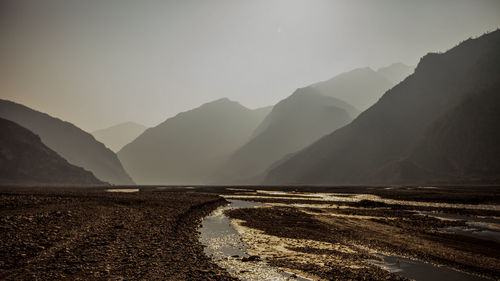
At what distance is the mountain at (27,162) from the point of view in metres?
134

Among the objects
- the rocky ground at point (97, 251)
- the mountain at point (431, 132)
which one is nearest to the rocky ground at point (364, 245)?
the rocky ground at point (97, 251)

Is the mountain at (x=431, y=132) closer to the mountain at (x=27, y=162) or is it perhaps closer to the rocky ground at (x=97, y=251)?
the rocky ground at (x=97, y=251)

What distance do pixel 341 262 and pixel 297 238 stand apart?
20.5ft

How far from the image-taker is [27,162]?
14088 centimetres

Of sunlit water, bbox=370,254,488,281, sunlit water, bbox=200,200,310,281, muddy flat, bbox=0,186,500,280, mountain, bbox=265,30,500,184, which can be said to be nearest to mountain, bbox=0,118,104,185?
mountain, bbox=265,30,500,184

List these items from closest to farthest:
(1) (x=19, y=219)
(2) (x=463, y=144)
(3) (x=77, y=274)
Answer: (3) (x=77, y=274)
(1) (x=19, y=219)
(2) (x=463, y=144)

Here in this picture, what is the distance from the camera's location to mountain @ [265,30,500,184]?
395 feet

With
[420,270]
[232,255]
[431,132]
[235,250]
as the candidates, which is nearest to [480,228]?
[420,270]

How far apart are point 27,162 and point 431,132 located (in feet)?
639

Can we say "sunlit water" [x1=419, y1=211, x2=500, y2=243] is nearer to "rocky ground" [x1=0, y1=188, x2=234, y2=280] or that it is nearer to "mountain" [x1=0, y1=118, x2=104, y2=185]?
"rocky ground" [x1=0, y1=188, x2=234, y2=280]

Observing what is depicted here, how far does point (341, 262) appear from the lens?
14031 mm

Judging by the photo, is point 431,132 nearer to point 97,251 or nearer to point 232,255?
point 232,255

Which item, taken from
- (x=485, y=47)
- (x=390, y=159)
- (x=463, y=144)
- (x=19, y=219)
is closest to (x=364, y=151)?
(x=390, y=159)

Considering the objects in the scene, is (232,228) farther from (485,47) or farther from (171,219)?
(485,47)
